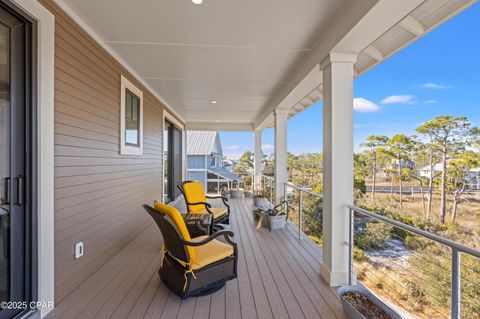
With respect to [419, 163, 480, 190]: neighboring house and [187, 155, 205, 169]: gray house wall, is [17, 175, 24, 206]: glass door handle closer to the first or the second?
[419, 163, 480, 190]: neighboring house

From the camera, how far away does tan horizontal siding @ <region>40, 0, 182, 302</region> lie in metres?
2.12

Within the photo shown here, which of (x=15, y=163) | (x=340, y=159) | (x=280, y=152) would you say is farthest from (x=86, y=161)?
(x=280, y=152)

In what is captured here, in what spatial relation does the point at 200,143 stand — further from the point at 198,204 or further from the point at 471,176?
the point at 471,176

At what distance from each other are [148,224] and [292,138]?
1750 centimetres

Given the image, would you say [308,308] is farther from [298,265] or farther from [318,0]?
[318,0]

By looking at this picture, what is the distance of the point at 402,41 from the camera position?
251 centimetres

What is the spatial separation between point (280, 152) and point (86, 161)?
390cm

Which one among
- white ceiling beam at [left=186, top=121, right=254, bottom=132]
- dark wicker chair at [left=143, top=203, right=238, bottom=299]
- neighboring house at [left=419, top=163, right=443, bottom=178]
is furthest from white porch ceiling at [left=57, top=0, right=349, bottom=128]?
neighboring house at [left=419, top=163, right=443, bottom=178]

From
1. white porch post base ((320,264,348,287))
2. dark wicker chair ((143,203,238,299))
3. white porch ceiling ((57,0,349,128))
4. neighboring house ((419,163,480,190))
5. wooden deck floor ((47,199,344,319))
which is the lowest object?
wooden deck floor ((47,199,344,319))

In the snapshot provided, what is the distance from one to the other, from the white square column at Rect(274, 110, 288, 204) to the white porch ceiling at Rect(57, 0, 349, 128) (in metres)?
1.04

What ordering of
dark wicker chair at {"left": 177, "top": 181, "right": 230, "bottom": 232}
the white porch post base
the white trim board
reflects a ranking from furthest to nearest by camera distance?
dark wicker chair at {"left": 177, "top": 181, "right": 230, "bottom": 232} < the white porch post base < the white trim board

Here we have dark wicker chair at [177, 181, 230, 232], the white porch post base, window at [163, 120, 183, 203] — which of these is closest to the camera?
the white porch post base

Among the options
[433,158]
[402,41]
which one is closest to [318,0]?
[402,41]

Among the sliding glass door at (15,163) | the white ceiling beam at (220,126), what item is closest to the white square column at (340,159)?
the sliding glass door at (15,163)
